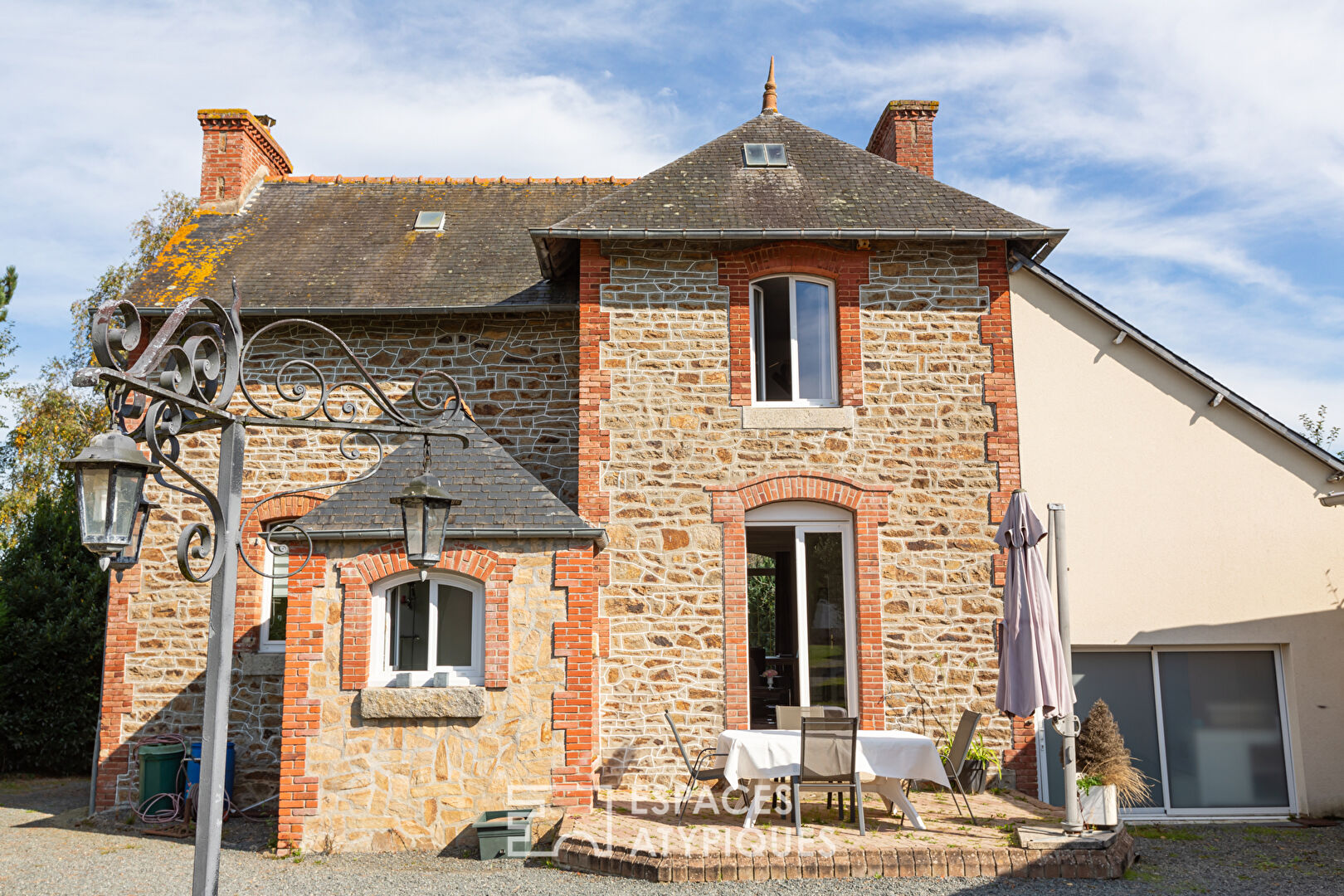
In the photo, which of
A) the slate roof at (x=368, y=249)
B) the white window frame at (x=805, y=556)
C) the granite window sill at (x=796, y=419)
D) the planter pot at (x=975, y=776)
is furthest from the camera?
the slate roof at (x=368, y=249)

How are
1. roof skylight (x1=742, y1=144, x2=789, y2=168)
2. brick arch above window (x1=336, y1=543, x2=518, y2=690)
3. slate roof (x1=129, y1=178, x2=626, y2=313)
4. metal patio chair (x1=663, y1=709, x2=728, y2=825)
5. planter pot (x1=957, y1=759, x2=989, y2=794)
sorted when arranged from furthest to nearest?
roof skylight (x1=742, y1=144, x2=789, y2=168)
slate roof (x1=129, y1=178, x2=626, y2=313)
planter pot (x1=957, y1=759, x2=989, y2=794)
brick arch above window (x1=336, y1=543, x2=518, y2=690)
metal patio chair (x1=663, y1=709, x2=728, y2=825)

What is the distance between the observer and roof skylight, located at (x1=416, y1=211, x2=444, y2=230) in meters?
13.2

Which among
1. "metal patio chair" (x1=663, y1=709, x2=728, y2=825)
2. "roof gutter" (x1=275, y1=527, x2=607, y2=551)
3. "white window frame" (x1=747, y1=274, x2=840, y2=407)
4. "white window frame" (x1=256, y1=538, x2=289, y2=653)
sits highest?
"white window frame" (x1=747, y1=274, x2=840, y2=407)

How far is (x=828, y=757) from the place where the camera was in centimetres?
802

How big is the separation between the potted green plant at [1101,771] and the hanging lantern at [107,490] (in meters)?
7.27

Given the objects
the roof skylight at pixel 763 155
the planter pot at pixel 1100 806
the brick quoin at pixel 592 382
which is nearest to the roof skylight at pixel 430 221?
the brick quoin at pixel 592 382

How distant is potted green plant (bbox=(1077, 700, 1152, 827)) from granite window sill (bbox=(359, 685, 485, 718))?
5.05 metres

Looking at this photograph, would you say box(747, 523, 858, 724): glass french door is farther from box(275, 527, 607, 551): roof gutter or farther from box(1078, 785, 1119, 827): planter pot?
box(1078, 785, 1119, 827): planter pot

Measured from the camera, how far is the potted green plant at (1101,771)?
27.0 feet

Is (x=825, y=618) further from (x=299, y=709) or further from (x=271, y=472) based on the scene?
(x=271, y=472)

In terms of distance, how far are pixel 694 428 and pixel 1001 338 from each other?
10.8 ft

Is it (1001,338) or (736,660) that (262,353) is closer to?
(736,660)

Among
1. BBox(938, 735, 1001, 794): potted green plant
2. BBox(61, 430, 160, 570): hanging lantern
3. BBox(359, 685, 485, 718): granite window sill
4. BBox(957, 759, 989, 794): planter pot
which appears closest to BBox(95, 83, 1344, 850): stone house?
BBox(359, 685, 485, 718): granite window sill

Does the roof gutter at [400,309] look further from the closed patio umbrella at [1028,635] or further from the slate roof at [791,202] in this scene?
the closed patio umbrella at [1028,635]
